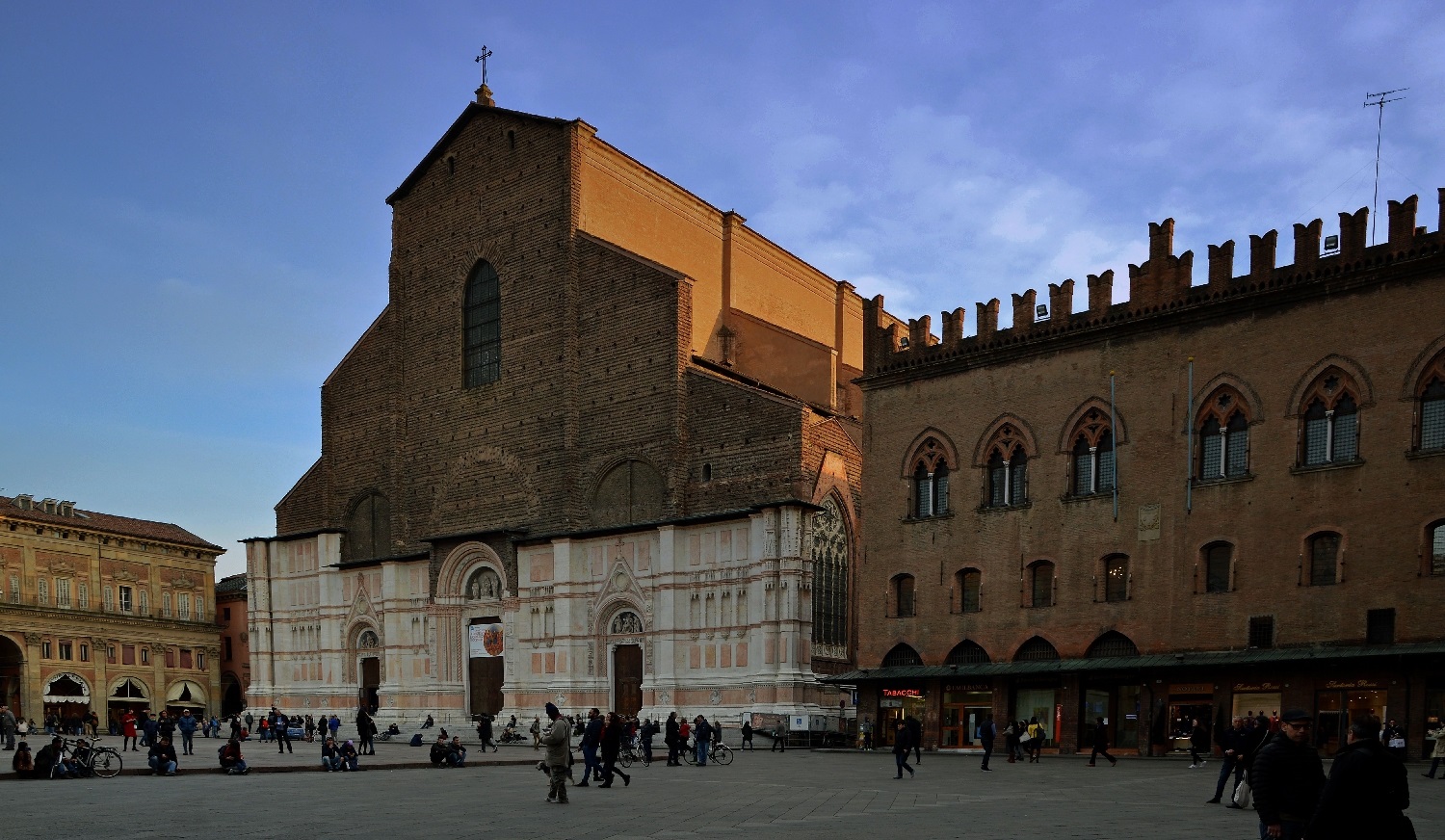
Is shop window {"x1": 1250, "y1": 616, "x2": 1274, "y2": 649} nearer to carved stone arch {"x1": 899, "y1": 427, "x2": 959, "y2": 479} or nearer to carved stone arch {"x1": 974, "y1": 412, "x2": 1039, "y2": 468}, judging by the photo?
carved stone arch {"x1": 974, "y1": 412, "x2": 1039, "y2": 468}

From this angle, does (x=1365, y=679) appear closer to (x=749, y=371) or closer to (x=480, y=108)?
(x=749, y=371)

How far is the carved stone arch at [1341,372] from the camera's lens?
91.6 feet

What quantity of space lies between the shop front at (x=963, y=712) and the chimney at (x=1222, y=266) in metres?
11.2

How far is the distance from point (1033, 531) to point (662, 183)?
73.3ft

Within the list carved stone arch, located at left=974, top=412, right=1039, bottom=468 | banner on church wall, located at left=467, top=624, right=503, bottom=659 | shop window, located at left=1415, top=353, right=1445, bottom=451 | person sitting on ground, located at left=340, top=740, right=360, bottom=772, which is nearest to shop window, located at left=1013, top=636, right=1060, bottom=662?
carved stone arch, located at left=974, top=412, right=1039, bottom=468

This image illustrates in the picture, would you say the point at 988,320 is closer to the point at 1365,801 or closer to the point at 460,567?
the point at 460,567

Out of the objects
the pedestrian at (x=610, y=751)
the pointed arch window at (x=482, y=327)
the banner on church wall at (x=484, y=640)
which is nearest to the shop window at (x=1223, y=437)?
the pedestrian at (x=610, y=751)

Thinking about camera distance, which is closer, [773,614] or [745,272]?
[773,614]

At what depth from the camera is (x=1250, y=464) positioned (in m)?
29.5

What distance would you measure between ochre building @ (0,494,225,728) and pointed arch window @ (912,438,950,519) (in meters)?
44.7

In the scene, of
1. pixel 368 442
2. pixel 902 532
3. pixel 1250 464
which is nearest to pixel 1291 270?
pixel 1250 464

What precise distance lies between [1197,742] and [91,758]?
21.6m

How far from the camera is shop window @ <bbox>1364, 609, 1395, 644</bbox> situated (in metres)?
26.9

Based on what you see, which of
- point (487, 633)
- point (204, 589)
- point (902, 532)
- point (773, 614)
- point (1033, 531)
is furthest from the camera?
point (204, 589)
